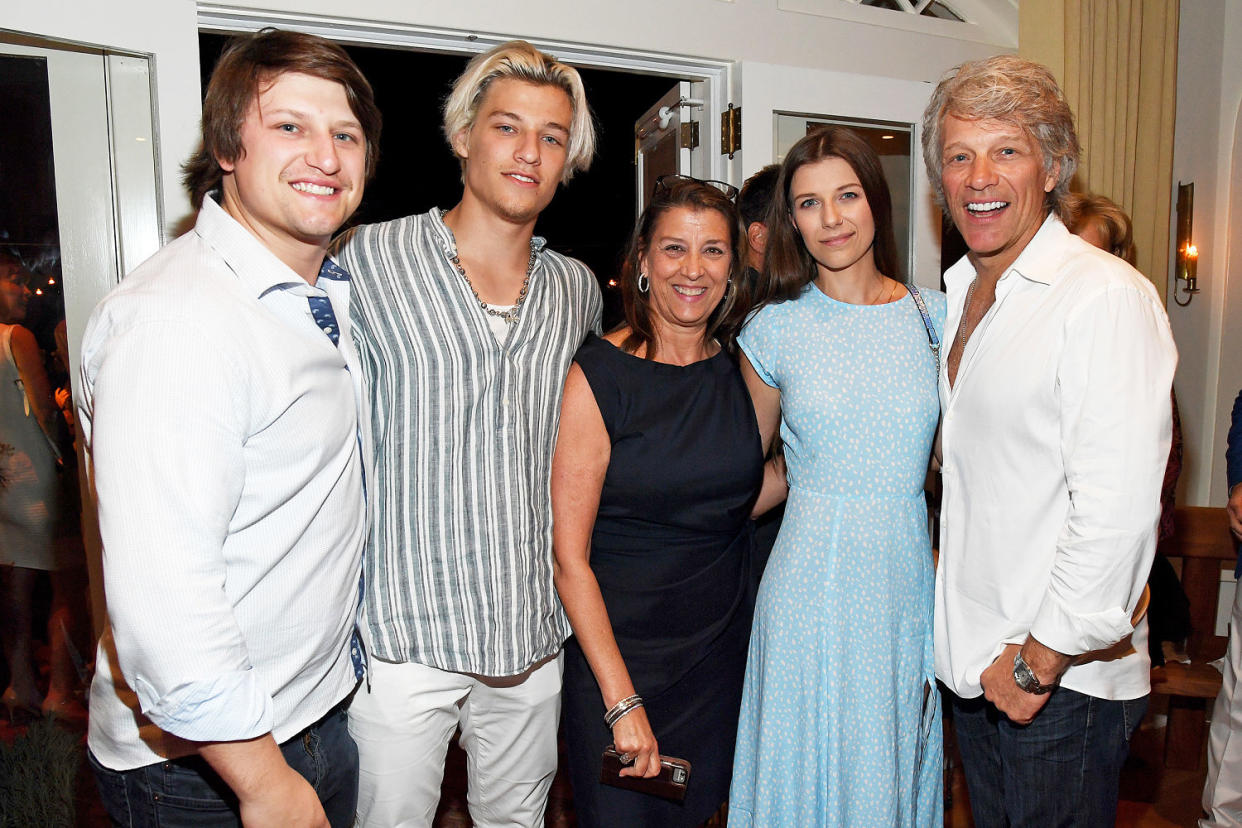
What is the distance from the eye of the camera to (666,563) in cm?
185

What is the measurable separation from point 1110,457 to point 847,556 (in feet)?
1.81

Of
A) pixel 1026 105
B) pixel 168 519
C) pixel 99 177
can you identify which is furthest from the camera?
pixel 99 177

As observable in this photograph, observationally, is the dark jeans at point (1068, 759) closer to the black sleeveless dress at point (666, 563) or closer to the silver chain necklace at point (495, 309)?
the black sleeveless dress at point (666, 563)

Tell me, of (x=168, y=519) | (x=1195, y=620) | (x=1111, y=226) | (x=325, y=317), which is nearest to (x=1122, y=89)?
(x=1111, y=226)

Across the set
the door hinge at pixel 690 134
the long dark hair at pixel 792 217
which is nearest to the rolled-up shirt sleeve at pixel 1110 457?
the long dark hair at pixel 792 217

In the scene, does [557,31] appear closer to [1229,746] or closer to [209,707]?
[209,707]

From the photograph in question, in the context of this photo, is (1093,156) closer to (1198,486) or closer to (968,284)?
(1198,486)

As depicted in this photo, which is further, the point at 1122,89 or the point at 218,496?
the point at 1122,89

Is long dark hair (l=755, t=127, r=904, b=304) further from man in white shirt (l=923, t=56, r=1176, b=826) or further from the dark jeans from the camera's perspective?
the dark jeans

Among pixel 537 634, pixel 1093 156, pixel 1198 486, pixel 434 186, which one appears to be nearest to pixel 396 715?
pixel 537 634

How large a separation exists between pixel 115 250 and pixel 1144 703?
97.7 inches

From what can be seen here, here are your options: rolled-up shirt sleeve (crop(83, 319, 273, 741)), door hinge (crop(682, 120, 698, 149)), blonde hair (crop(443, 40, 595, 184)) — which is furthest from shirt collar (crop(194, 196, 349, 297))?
door hinge (crop(682, 120, 698, 149))

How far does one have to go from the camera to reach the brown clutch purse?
179 centimetres

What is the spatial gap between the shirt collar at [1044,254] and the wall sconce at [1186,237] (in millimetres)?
2758
